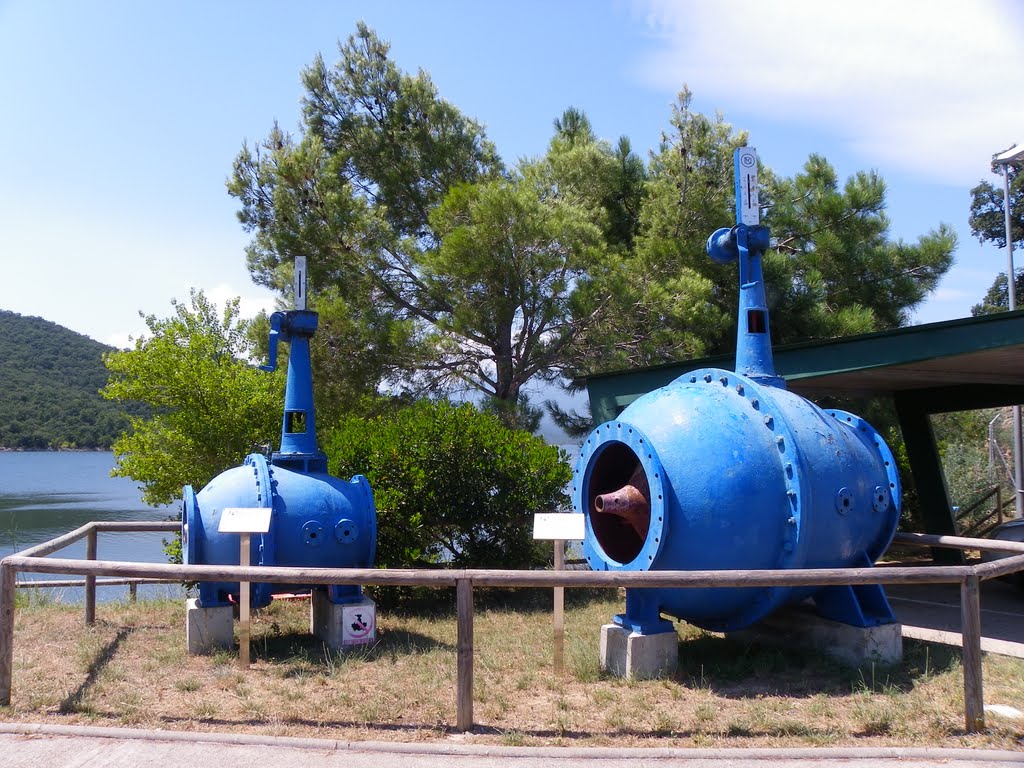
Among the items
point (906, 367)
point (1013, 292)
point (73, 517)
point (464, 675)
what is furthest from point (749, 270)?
point (73, 517)

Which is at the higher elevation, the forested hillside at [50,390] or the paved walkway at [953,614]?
the forested hillside at [50,390]

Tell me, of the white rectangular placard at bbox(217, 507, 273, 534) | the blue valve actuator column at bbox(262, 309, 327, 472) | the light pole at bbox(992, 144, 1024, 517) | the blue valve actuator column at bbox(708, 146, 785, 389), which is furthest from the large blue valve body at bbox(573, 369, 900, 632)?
the light pole at bbox(992, 144, 1024, 517)

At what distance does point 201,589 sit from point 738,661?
14.7ft

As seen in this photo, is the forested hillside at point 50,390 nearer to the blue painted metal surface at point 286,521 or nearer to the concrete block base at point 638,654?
the blue painted metal surface at point 286,521

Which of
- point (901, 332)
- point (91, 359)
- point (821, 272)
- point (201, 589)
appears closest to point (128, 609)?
point (201, 589)

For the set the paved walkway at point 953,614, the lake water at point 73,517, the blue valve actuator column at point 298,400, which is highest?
the blue valve actuator column at point 298,400

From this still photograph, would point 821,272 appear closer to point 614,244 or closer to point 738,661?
point 614,244

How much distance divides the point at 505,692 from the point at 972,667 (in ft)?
9.43

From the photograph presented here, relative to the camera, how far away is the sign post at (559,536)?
678cm

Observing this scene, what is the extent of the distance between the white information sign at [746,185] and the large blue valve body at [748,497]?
146 centimetres

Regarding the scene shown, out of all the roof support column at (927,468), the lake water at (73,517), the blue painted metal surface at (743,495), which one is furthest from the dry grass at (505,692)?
the roof support column at (927,468)

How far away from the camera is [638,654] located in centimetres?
640

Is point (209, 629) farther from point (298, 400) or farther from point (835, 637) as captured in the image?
point (835, 637)

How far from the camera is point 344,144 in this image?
690 inches
